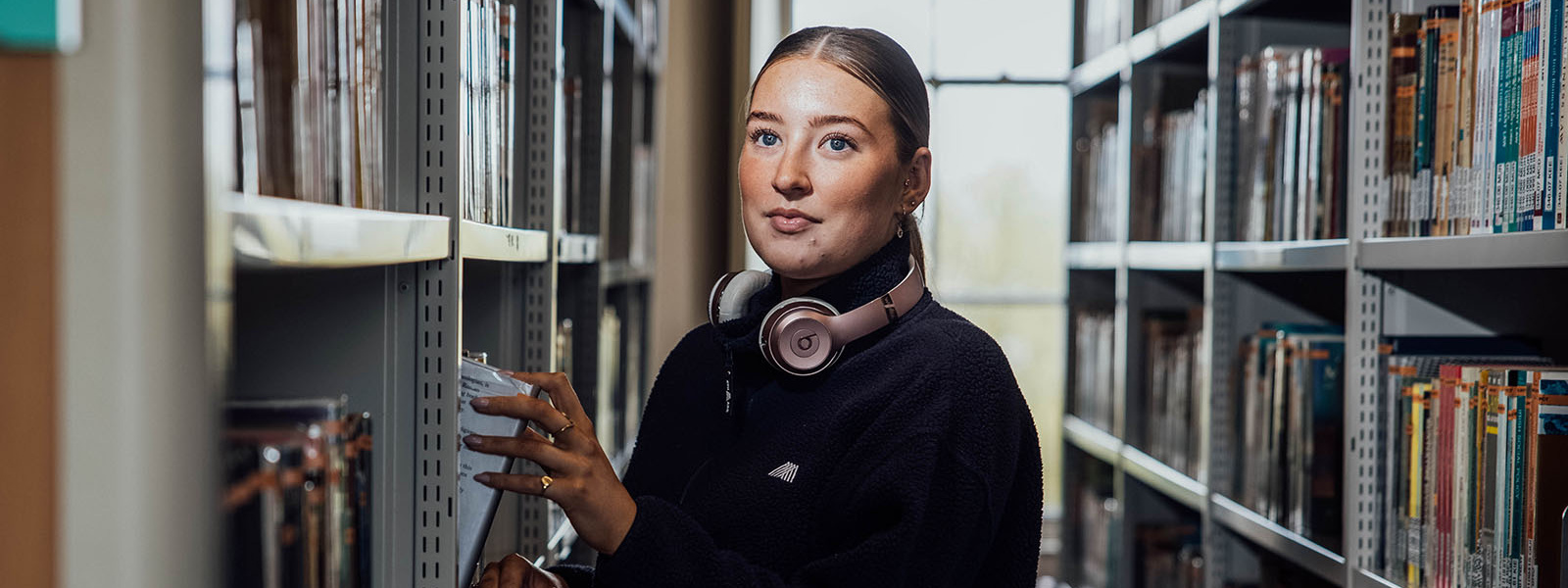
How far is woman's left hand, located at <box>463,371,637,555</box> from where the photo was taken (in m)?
0.97

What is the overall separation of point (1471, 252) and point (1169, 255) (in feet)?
3.89

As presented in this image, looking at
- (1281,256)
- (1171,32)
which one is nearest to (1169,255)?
(1171,32)

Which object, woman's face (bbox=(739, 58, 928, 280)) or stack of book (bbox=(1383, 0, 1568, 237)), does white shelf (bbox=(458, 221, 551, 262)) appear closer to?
woman's face (bbox=(739, 58, 928, 280))

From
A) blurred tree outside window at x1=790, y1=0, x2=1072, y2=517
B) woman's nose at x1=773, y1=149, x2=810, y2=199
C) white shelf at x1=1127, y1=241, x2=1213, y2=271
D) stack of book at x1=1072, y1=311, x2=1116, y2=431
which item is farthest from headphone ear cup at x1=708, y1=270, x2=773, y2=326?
blurred tree outside window at x1=790, y1=0, x2=1072, y2=517

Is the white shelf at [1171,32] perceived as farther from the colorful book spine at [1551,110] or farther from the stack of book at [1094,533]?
the stack of book at [1094,533]

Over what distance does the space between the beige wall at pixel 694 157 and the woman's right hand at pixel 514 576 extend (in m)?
1.72

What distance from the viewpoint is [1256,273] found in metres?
2.30

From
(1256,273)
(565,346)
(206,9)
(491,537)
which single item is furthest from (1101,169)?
(206,9)

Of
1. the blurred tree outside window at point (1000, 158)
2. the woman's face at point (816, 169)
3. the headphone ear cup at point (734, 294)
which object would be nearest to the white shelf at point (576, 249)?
the headphone ear cup at point (734, 294)

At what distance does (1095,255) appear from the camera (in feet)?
10.3

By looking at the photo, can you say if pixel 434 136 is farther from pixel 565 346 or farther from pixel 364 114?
pixel 565 346

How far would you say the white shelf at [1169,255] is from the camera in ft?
7.77

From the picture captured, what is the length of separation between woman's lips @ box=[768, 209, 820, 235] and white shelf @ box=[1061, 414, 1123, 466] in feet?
6.44

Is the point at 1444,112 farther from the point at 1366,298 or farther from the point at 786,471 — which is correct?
the point at 786,471
